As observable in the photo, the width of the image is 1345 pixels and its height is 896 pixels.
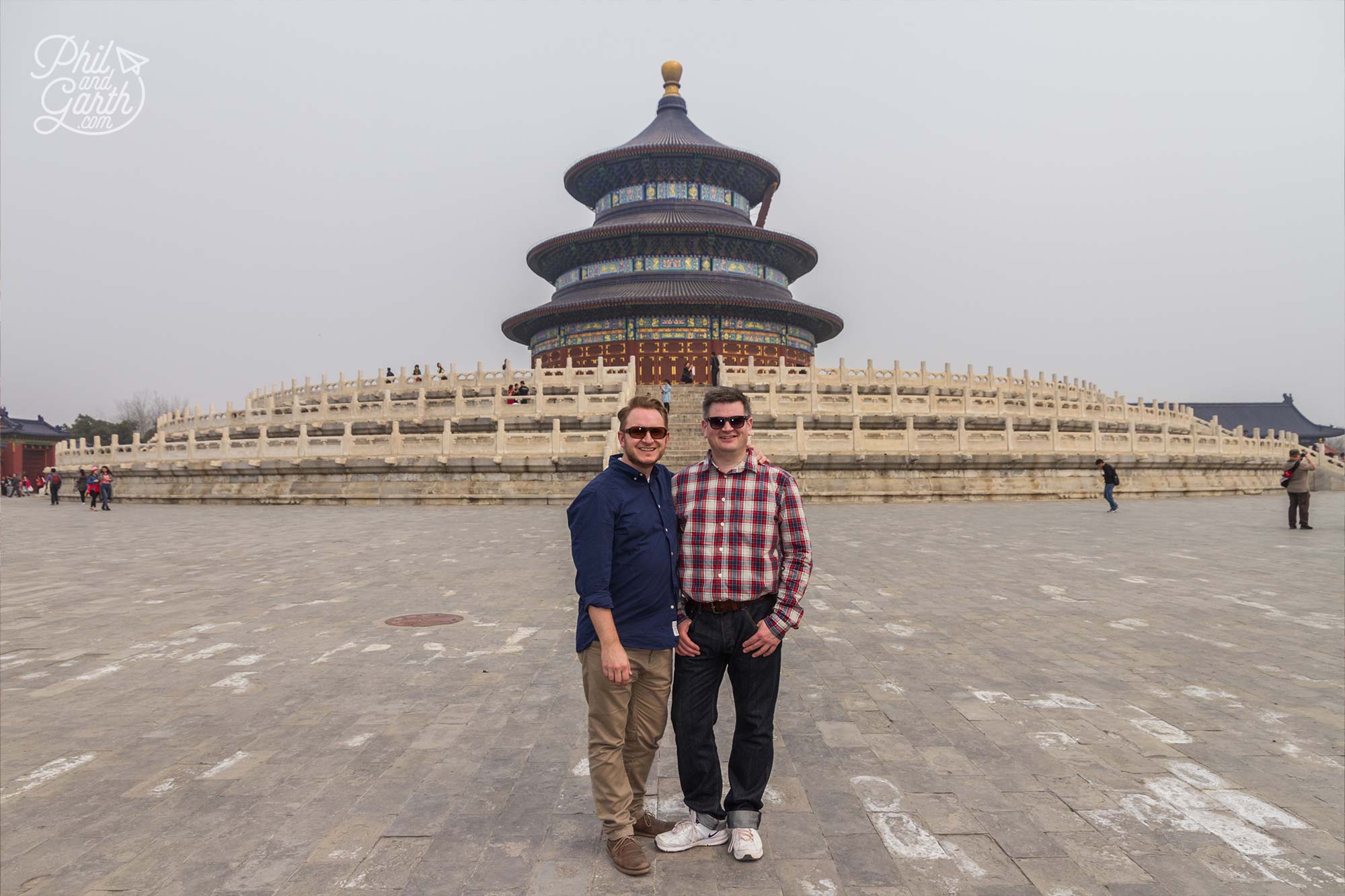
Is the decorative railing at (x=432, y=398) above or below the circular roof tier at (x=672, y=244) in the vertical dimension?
below

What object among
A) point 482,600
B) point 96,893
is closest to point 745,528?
point 96,893

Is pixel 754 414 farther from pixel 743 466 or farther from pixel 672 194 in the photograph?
pixel 672 194

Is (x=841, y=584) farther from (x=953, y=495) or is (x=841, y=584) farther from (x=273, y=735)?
(x=953, y=495)

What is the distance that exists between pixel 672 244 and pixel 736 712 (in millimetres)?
41258

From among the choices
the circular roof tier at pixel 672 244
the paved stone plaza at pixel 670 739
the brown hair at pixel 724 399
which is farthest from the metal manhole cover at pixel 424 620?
the circular roof tier at pixel 672 244

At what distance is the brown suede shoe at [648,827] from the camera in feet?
10.4

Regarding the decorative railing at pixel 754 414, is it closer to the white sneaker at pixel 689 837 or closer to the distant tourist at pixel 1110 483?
the distant tourist at pixel 1110 483

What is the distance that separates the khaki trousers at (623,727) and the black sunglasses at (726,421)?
99cm

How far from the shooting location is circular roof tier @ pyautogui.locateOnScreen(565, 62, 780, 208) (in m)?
44.5

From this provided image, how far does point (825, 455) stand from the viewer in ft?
68.1

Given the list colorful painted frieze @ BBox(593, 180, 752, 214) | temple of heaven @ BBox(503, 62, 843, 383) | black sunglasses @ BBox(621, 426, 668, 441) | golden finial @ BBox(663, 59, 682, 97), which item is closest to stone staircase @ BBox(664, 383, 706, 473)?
temple of heaven @ BBox(503, 62, 843, 383)

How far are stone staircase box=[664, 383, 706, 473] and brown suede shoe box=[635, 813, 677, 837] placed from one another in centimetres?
1594

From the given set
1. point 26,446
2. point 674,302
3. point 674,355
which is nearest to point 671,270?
point 674,302

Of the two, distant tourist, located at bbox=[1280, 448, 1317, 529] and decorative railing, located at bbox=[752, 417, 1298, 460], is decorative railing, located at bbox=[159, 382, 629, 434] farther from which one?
distant tourist, located at bbox=[1280, 448, 1317, 529]
